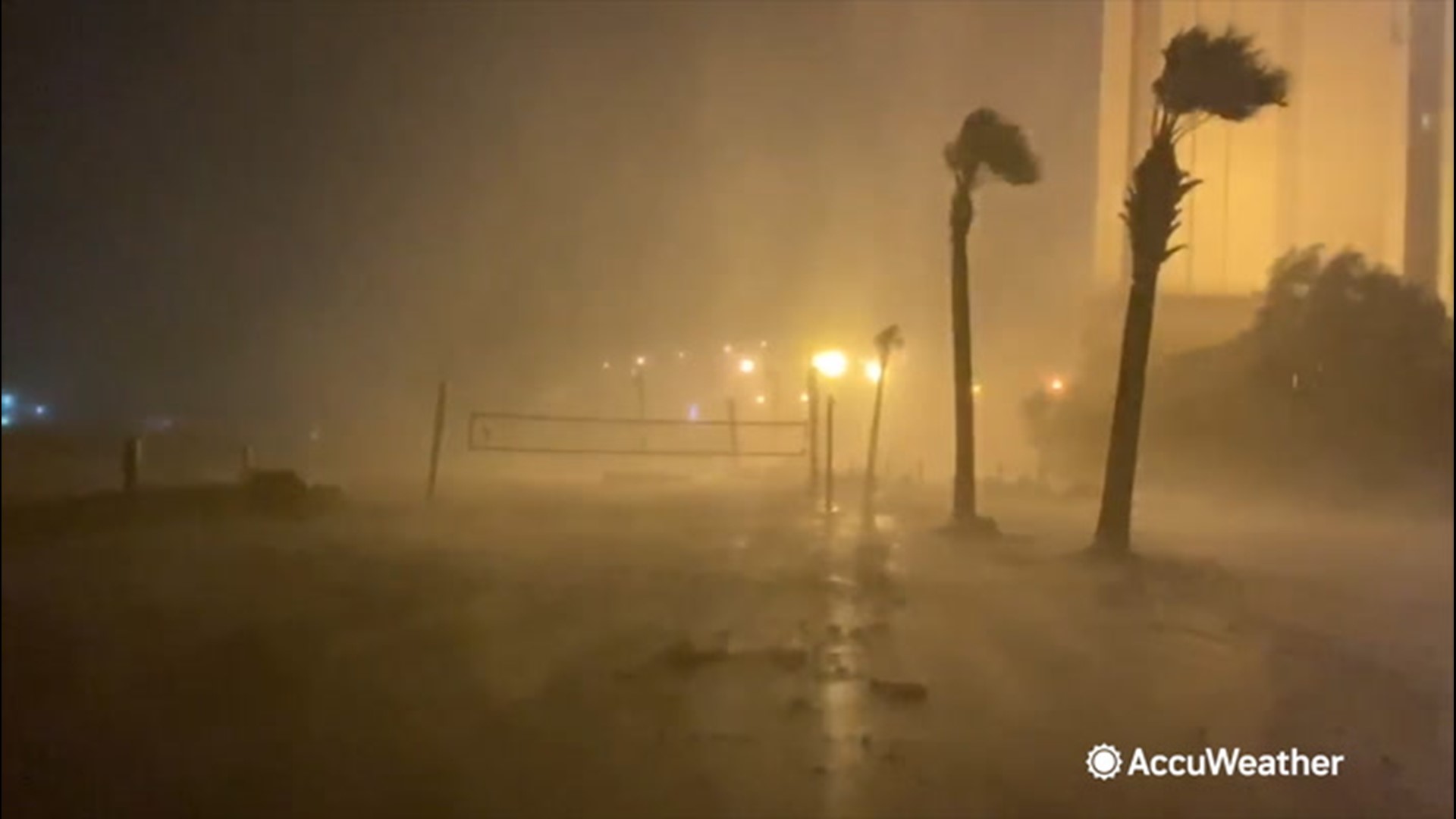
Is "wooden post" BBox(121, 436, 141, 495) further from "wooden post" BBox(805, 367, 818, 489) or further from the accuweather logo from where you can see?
the accuweather logo

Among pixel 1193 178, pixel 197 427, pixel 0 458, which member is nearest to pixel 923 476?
pixel 1193 178

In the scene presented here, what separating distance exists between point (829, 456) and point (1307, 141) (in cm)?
156

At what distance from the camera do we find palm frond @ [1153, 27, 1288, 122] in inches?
185

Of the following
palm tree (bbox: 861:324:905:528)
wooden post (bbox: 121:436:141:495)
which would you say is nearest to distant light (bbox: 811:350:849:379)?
palm tree (bbox: 861:324:905:528)

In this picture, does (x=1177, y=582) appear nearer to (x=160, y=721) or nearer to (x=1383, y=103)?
(x=1383, y=103)

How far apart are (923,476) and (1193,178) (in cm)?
110

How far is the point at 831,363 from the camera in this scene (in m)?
4.89

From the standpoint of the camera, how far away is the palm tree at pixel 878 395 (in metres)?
4.79

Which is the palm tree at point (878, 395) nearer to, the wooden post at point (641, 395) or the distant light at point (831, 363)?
the distant light at point (831, 363)

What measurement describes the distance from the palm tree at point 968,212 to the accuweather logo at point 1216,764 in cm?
79

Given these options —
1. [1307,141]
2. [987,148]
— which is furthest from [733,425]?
[1307,141]

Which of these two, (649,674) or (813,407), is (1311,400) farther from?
(649,674)

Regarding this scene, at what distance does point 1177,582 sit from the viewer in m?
4.68

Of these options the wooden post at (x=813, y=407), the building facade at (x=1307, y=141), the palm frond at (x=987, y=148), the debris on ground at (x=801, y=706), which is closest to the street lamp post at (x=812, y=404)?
the wooden post at (x=813, y=407)
